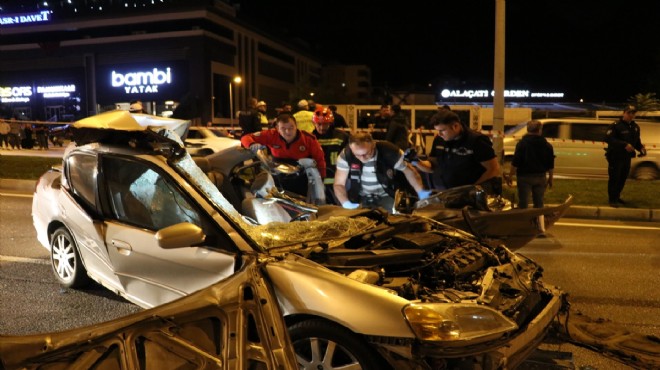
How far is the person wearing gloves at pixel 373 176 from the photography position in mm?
5754

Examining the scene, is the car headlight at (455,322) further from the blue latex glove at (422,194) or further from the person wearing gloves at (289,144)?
the person wearing gloves at (289,144)

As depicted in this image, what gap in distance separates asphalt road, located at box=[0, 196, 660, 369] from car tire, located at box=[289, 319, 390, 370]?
1655 mm

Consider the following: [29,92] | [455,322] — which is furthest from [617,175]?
[29,92]

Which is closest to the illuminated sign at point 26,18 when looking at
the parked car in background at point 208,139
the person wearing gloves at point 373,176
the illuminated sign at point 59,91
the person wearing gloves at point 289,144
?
the illuminated sign at point 59,91

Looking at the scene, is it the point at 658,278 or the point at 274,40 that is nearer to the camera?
the point at 658,278

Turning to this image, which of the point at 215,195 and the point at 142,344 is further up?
the point at 215,195

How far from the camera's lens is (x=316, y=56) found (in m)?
77.4

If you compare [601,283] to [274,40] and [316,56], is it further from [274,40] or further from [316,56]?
[316,56]

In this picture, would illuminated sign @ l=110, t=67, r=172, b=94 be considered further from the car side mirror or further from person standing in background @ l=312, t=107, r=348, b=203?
the car side mirror

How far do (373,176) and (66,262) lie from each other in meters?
2.93

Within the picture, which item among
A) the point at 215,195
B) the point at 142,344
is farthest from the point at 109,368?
the point at 215,195

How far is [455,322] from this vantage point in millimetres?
2715

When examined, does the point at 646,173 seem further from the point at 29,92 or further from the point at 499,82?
the point at 29,92

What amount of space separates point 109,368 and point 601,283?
502 cm
